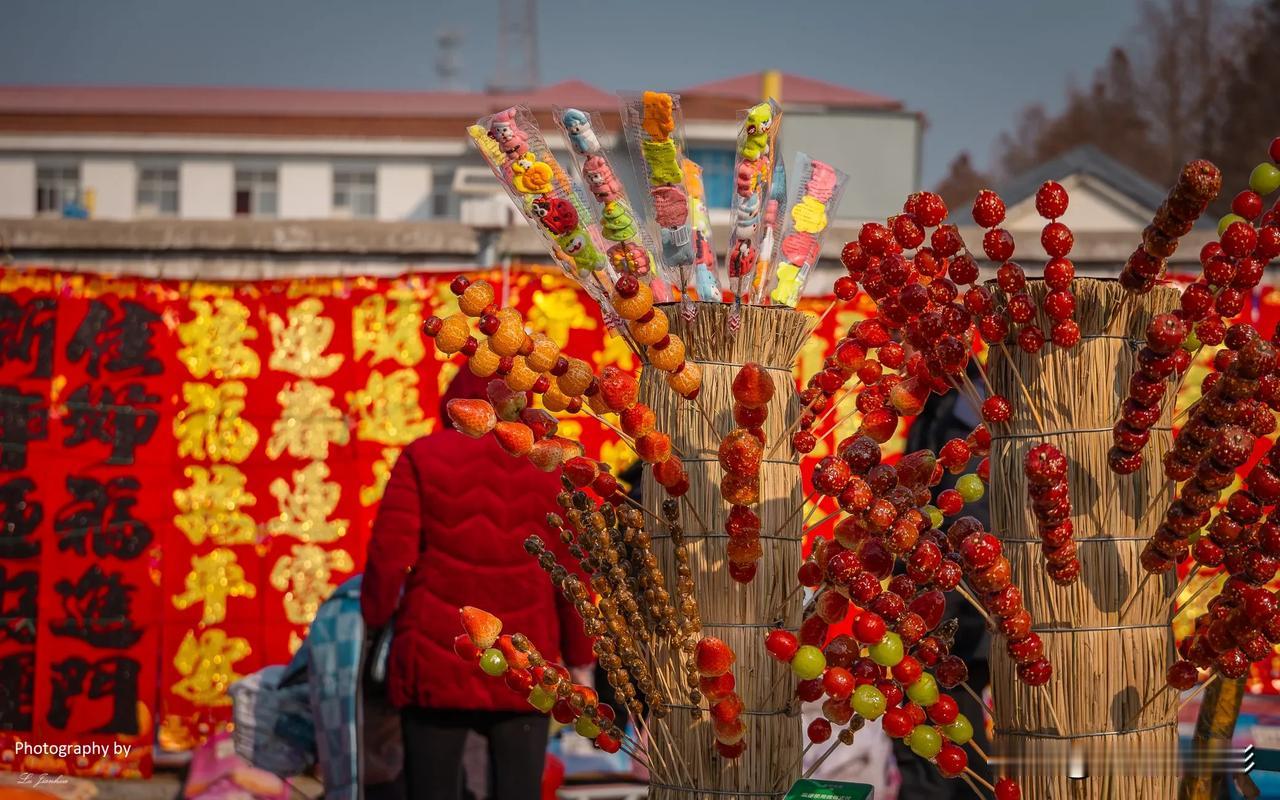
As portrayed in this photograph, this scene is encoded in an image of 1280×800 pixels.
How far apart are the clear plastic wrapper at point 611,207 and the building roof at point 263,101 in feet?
94.1

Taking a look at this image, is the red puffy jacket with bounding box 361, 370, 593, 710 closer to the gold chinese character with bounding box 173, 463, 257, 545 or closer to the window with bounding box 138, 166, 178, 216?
the gold chinese character with bounding box 173, 463, 257, 545

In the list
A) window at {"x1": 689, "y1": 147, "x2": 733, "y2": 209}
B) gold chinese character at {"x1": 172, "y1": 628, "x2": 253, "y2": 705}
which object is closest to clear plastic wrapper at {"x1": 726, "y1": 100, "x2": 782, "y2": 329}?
gold chinese character at {"x1": 172, "y1": 628, "x2": 253, "y2": 705}

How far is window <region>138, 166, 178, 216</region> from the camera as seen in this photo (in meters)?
31.5

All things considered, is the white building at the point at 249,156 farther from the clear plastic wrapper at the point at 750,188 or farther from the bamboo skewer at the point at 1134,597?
the bamboo skewer at the point at 1134,597

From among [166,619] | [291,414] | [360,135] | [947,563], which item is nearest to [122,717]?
[166,619]

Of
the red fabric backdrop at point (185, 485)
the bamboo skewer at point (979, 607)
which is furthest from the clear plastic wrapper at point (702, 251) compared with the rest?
the red fabric backdrop at point (185, 485)

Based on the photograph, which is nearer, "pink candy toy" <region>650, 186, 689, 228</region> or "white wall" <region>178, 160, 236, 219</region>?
"pink candy toy" <region>650, 186, 689, 228</region>

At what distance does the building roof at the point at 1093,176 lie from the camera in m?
14.4

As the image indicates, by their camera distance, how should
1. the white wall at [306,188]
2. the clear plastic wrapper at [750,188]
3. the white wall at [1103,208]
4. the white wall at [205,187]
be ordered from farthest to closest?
the white wall at [205,187]
the white wall at [306,188]
the white wall at [1103,208]
the clear plastic wrapper at [750,188]

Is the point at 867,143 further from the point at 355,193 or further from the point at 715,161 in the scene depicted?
the point at 355,193

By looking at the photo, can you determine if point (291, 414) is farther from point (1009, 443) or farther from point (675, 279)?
point (1009, 443)

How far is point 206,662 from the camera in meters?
4.72

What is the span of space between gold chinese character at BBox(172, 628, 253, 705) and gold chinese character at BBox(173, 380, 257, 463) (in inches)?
23.8

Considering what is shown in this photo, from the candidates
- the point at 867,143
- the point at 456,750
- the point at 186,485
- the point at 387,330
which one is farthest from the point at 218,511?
the point at 867,143
